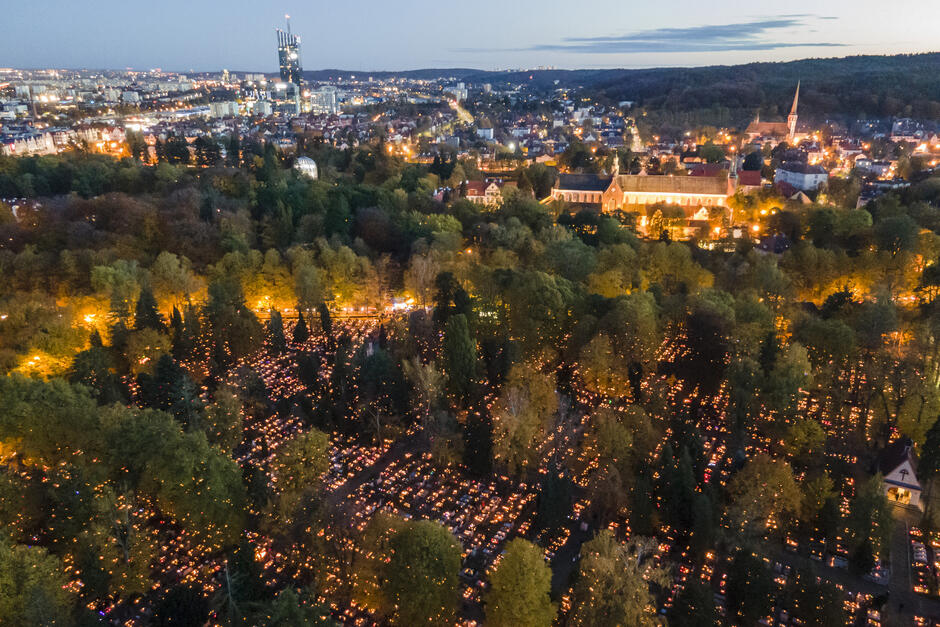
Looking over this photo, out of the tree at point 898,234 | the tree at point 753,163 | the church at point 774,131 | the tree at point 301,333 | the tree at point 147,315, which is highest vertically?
the church at point 774,131

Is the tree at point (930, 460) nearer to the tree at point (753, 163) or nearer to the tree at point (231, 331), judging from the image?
the tree at point (231, 331)

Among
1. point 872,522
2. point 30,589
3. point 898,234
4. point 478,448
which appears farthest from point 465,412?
point 898,234

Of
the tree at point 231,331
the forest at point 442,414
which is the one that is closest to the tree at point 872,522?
the forest at point 442,414

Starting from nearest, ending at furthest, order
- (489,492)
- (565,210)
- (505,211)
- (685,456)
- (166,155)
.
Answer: (685,456) < (489,492) < (505,211) < (565,210) < (166,155)

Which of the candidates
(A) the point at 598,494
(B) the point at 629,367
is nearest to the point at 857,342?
(B) the point at 629,367

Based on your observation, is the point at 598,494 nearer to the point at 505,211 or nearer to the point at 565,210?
the point at 505,211

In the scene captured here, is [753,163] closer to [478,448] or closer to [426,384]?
[426,384]

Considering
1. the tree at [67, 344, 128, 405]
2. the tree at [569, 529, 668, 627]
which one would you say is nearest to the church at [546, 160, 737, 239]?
the tree at [569, 529, 668, 627]
